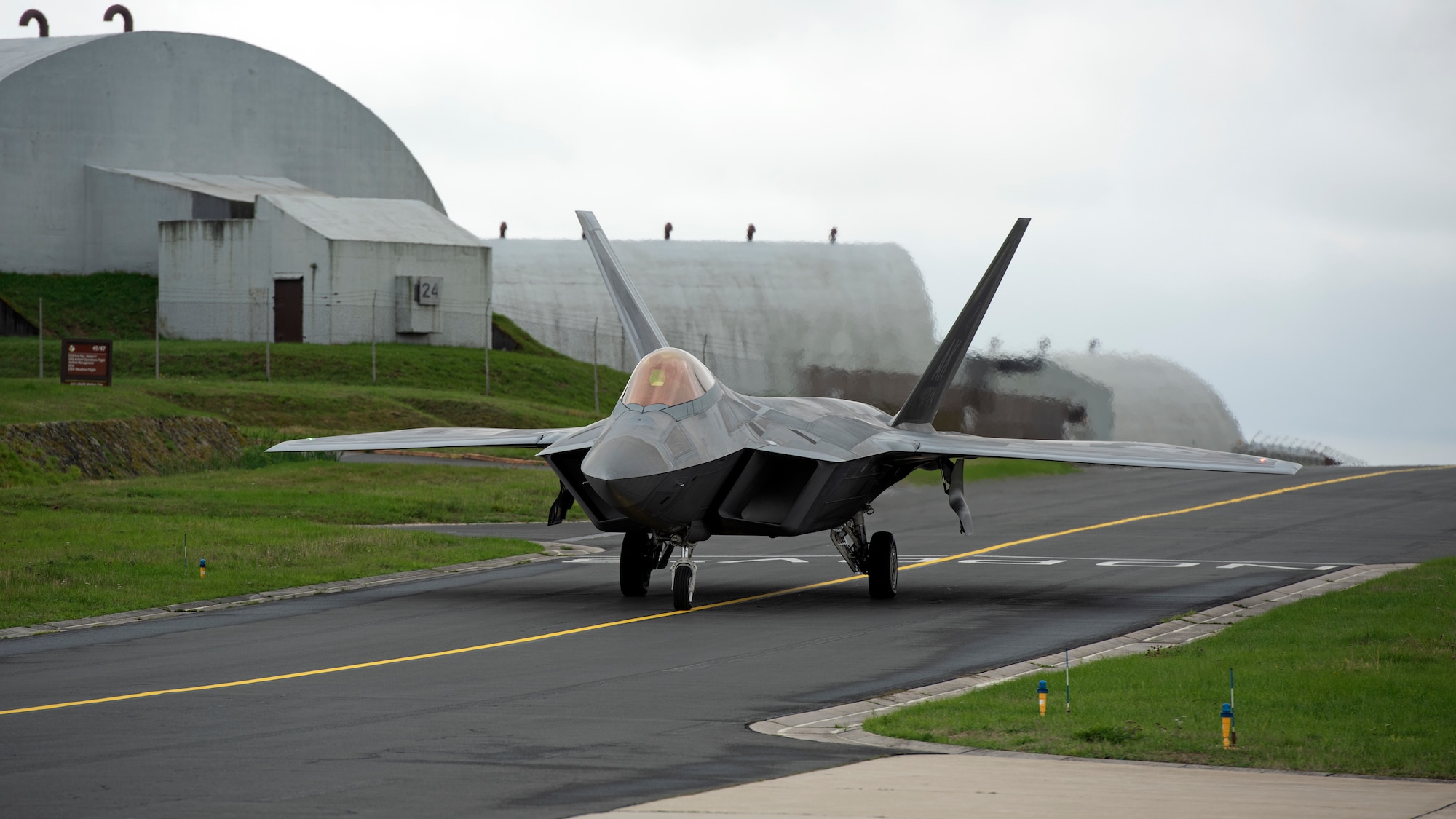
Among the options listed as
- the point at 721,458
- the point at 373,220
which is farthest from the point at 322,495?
the point at 373,220

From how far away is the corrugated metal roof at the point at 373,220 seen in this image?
57094 mm

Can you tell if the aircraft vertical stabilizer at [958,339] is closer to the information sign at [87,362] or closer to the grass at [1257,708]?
the grass at [1257,708]

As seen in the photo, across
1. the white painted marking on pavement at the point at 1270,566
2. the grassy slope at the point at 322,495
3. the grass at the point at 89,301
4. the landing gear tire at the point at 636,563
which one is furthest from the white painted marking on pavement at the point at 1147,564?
the grass at the point at 89,301

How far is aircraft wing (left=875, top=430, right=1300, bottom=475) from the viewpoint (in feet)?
62.3

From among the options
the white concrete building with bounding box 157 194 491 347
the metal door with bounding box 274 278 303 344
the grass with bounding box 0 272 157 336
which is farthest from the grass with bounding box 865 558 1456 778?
the grass with bounding box 0 272 157 336

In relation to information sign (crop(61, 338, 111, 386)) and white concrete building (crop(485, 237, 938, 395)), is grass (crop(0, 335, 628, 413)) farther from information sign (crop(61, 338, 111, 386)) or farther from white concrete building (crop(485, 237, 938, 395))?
information sign (crop(61, 338, 111, 386))

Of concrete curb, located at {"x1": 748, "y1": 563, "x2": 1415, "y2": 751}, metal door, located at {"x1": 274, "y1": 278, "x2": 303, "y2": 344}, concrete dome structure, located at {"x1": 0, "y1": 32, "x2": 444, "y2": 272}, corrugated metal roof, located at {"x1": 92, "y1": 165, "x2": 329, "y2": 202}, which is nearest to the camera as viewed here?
concrete curb, located at {"x1": 748, "y1": 563, "x2": 1415, "y2": 751}

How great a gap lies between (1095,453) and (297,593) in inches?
417

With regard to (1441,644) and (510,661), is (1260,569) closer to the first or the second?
(1441,644)

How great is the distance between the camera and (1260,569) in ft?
75.6

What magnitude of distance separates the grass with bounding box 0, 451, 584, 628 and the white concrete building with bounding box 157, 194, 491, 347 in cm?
1975

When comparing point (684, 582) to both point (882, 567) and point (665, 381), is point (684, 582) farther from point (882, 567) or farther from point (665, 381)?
point (882, 567)

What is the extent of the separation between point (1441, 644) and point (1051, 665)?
12.0 feet

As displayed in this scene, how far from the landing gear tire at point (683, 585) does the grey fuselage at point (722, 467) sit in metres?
0.46
